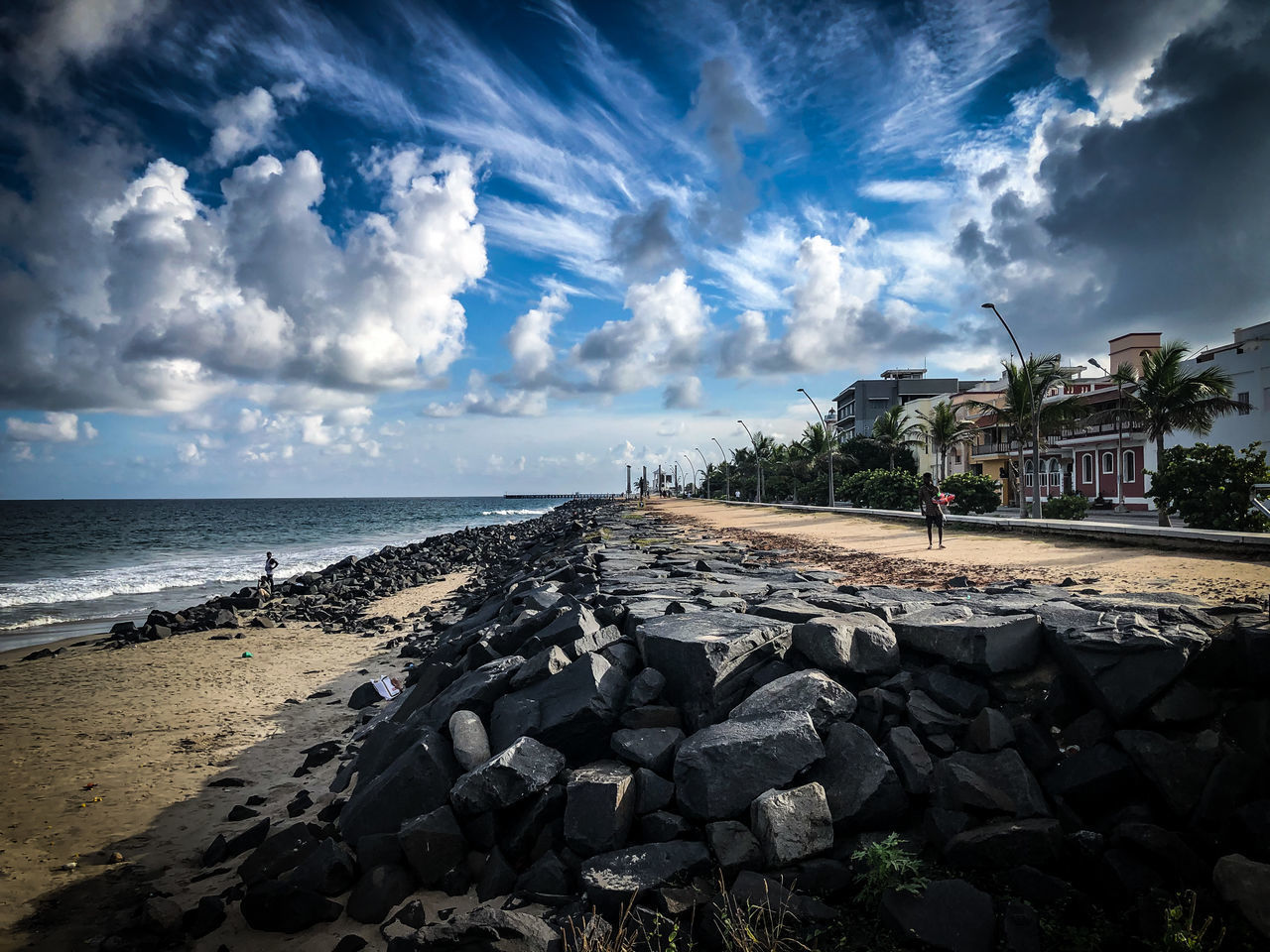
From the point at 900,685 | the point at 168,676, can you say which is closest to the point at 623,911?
the point at 900,685

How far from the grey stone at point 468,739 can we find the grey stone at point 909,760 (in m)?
3.04

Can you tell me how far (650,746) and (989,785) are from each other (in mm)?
2200

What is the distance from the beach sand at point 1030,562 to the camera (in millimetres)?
8922

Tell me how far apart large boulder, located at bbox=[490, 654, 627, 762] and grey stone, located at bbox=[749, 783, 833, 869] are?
1.50m

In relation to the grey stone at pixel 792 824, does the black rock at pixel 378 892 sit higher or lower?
lower

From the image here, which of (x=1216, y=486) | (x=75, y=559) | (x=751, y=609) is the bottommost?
(x=75, y=559)

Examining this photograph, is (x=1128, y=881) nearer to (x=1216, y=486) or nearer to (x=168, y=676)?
(x=168, y=676)

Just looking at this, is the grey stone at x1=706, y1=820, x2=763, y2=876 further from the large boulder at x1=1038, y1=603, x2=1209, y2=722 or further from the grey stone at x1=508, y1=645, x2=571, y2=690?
the large boulder at x1=1038, y1=603, x2=1209, y2=722

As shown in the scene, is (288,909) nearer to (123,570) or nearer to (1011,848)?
(1011,848)

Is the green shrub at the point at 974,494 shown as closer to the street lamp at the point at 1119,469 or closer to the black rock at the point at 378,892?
the street lamp at the point at 1119,469

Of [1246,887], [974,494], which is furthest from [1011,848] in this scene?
[974,494]

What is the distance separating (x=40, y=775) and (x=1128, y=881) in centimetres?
1014

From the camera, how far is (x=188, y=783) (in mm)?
6805

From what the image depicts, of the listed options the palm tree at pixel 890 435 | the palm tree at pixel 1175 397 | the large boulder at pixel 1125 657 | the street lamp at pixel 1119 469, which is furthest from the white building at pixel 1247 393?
the large boulder at pixel 1125 657
